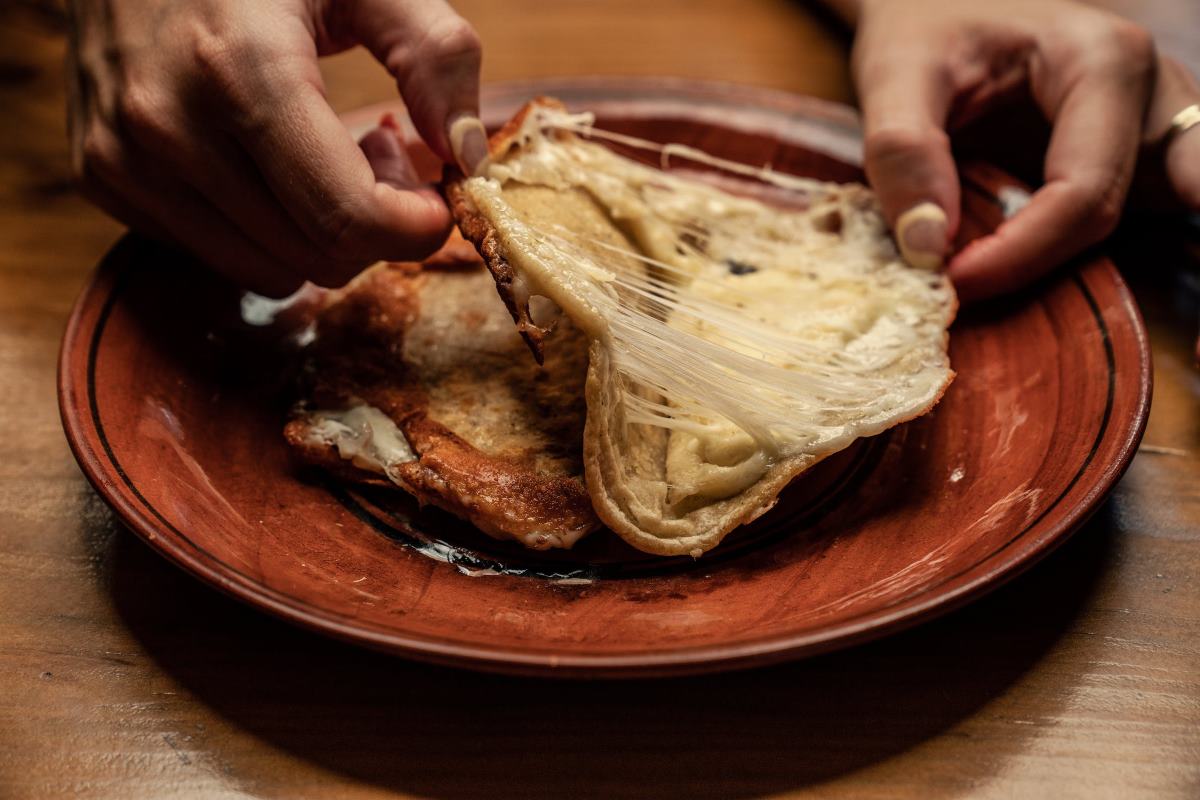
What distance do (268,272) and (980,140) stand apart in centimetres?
124

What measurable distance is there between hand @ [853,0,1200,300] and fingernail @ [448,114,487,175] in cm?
61

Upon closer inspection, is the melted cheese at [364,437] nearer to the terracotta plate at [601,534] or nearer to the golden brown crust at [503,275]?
the terracotta plate at [601,534]

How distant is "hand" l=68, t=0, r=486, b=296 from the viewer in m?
1.19

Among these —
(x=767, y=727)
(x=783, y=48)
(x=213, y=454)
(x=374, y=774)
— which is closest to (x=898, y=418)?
(x=767, y=727)

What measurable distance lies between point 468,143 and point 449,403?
13.4 inches

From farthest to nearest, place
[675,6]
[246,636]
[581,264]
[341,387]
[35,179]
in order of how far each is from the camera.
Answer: [675,6], [35,179], [341,387], [581,264], [246,636]

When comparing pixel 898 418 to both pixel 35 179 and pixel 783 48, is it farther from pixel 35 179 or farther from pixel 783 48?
pixel 35 179

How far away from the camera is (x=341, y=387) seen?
1.38 metres

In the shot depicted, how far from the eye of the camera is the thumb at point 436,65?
1308 millimetres

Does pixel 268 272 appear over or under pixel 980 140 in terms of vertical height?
under

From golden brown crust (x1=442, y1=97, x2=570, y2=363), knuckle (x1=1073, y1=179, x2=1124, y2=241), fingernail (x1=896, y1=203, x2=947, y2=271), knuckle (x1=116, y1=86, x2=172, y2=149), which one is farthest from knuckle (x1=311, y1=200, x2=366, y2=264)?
knuckle (x1=1073, y1=179, x2=1124, y2=241)

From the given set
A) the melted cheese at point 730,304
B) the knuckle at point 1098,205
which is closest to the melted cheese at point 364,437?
the melted cheese at point 730,304

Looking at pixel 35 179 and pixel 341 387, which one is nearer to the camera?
pixel 341 387

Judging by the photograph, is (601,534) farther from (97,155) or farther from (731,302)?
(97,155)
